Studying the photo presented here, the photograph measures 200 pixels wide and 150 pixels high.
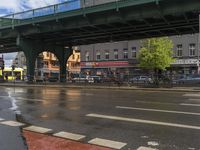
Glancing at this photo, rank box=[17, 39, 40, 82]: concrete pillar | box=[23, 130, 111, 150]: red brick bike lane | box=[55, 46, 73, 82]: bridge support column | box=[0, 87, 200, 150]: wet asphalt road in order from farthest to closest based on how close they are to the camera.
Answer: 1. box=[55, 46, 73, 82]: bridge support column
2. box=[17, 39, 40, 82]: concrete pillar
3. box=[0, 87, 200, 150]: wet asphalt road
4. box=[23, 130, 111, 150]: red brick bike lane

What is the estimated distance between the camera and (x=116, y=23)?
32.7 metres

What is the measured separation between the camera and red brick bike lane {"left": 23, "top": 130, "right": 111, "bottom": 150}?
6.64m

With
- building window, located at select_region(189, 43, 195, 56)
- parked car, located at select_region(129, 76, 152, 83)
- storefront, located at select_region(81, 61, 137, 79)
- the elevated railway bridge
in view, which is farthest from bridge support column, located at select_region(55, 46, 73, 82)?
building window, located at select_region(189, 43, 195, 56)

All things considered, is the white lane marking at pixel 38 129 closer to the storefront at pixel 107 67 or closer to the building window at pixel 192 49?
the building window at pixel 192 49

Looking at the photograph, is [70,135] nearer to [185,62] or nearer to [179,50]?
[185,62]

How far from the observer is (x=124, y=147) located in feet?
21.9

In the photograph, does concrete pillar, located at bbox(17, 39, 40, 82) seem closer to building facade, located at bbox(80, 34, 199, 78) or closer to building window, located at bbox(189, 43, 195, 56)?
building facade, located at bbox(80, 34, 199, 78)

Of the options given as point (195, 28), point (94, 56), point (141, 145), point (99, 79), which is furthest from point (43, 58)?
point (141, 145)

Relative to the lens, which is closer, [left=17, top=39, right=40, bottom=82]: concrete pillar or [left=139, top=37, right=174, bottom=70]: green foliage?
[left=17, top=39, right=40, bottom=82]: concrete pillar

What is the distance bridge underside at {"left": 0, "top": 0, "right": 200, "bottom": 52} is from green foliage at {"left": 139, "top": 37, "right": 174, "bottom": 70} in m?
13.5

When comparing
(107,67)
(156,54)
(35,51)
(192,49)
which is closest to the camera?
(35,51)

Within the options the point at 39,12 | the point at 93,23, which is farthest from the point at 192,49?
the point at 39,12

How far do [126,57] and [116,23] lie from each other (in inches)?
1575

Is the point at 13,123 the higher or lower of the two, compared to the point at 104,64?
lower
